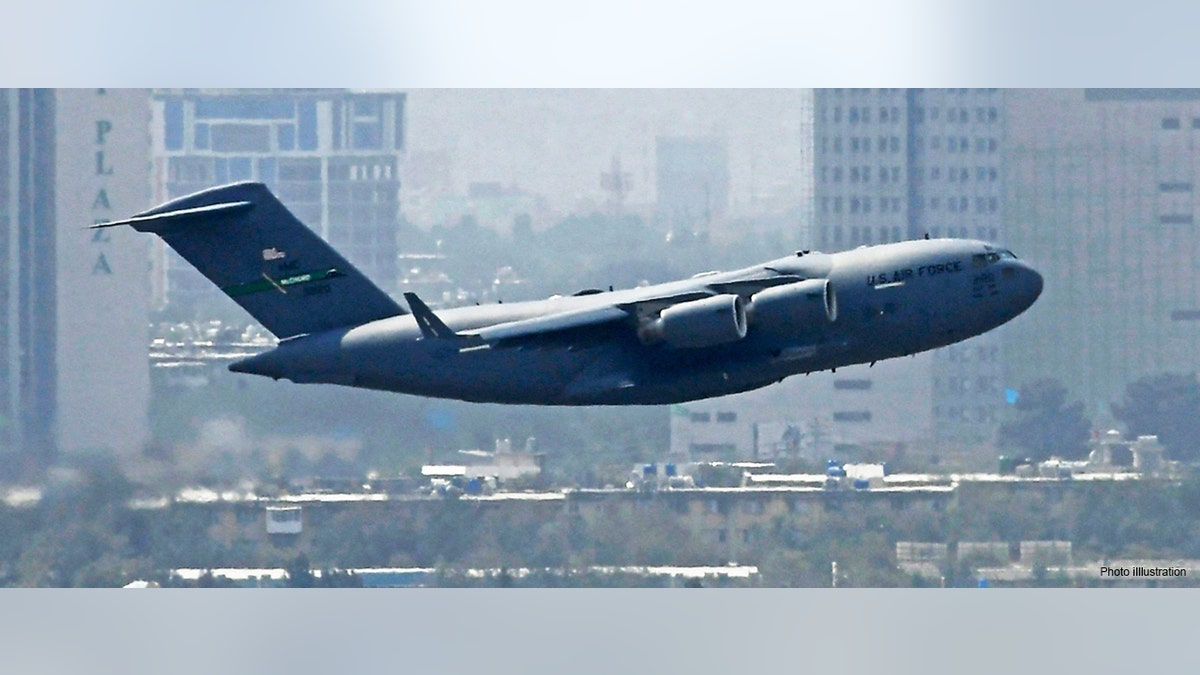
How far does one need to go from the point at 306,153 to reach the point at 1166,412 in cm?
1285

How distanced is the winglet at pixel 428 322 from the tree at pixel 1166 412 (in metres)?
13.6

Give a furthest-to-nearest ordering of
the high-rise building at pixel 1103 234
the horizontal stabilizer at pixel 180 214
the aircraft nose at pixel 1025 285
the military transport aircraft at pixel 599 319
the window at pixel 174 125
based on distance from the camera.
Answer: the high-rise building at pixel 1103 234 → the window at pixel 174 125 → the horizontal stabilizer at pixel 180 214 → the aircraft nose at pixel 1025 285 → the military transport aircraft at pixel 599 319

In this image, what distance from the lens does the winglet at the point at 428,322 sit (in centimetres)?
2755

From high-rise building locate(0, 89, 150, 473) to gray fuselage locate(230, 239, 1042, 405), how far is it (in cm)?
878

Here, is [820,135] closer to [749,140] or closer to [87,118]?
[749,140]

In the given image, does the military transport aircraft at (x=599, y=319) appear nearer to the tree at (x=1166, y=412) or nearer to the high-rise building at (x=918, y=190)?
the high-rise building at (x=918, y=190)

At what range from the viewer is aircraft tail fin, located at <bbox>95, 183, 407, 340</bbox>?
1158 inches

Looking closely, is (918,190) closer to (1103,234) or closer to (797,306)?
(1103,234)

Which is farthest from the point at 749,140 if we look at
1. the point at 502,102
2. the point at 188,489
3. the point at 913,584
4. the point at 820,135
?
the point at 188,489

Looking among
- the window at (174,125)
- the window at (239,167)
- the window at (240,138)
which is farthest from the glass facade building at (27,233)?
the window at (239,167)

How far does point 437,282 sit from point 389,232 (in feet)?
4.10

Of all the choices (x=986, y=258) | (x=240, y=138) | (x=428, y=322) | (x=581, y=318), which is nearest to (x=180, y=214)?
(x=428, y=322)

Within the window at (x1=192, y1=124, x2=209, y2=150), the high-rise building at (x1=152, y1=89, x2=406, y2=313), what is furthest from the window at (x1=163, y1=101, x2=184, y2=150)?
the window at (x1=192, y1=124, x2=209, y2=150)

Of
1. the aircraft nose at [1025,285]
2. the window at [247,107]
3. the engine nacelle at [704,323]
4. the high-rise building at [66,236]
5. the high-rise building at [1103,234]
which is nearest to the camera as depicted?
the engine nacelle at [704,323]
